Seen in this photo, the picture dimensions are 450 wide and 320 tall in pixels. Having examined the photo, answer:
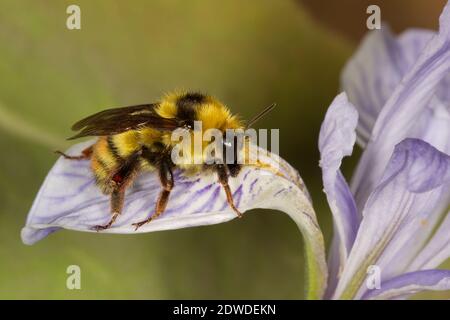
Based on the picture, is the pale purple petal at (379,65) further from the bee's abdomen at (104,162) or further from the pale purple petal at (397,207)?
the bee's abdomen at (104,162)

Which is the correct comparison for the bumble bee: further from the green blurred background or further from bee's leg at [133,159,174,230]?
the green blurred background

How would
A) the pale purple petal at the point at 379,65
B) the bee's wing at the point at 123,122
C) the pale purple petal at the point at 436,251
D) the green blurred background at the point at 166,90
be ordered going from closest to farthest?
the bee's wing at the point at 123,122 → the pale purple petal at the point at 436,251 → the green blurred background at the point at 166,90 → the pale purple petal at the point at 379,65

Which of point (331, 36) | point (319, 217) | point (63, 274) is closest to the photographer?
point (63, 274)

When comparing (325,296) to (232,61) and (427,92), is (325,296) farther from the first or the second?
(232,61)

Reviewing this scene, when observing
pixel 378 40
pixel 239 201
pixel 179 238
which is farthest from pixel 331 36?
pixel 239 201

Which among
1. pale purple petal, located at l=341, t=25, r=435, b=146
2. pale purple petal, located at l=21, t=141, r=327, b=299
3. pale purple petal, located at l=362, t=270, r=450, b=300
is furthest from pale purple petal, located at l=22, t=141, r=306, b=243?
pale purple petal, located at l=341, t=25, r=435, b=146

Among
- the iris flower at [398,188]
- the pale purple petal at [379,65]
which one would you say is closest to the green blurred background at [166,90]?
the pale purple petal at [379,65]
